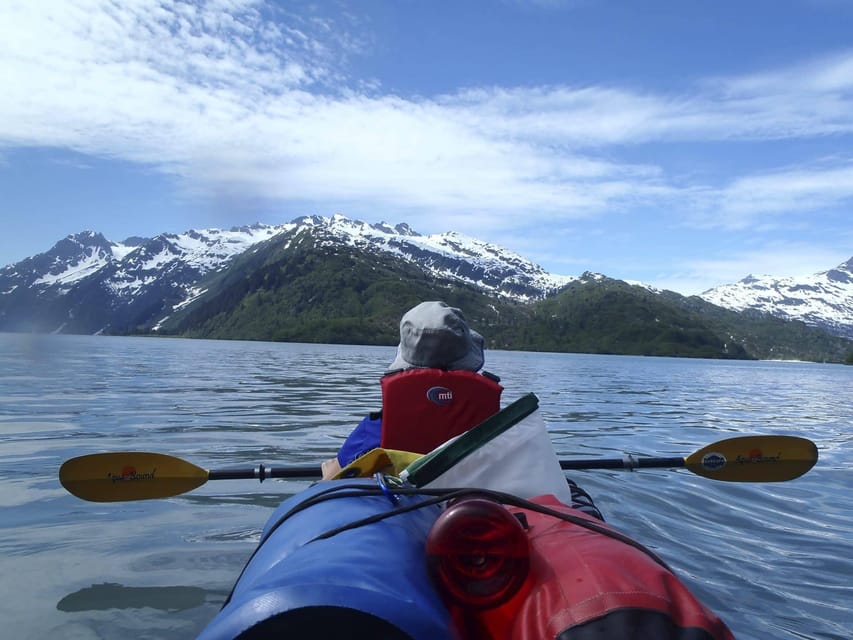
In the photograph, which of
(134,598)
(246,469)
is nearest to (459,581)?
(134,598)

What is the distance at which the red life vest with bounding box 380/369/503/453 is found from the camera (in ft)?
16.9

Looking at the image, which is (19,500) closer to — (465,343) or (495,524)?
(465,343)

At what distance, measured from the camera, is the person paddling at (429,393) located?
5164 mm

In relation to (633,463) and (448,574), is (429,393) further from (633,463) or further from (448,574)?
(633,463)

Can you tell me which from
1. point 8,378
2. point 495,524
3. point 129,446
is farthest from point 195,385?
point 495,524

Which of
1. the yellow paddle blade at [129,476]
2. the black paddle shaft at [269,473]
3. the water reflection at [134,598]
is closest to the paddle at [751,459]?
the black paddle shaft at [269,473]

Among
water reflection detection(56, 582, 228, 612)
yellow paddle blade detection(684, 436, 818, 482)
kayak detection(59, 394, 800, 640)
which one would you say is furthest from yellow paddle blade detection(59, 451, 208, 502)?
yellow paddle blade detection(684, 436, 818, 482)

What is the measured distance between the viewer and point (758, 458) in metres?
7.41

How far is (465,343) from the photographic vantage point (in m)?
5.57

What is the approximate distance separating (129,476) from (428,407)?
3622 mm

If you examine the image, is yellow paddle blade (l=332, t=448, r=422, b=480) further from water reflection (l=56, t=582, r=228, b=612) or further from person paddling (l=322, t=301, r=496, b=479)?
water reflection (l=56, t=582, r=228, b=612)

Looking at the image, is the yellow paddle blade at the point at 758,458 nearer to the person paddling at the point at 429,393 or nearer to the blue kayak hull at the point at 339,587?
the person paddling at the point at 429,393

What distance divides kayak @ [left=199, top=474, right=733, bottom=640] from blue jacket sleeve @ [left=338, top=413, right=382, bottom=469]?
2.45 meters

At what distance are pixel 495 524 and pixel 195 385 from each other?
27.4m
